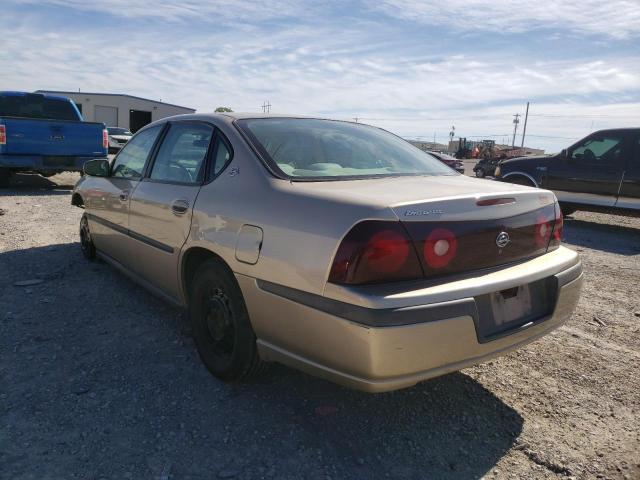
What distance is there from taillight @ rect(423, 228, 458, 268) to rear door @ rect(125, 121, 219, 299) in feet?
5.01

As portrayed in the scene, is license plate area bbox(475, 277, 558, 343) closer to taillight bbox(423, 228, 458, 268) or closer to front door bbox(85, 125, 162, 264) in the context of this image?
taillight bbox(423, 228, 458, 268)

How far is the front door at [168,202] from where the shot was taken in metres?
3.11

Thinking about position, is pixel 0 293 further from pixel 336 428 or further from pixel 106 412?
pixel 336 428

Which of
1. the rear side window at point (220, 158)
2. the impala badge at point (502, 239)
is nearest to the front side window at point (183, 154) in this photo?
the rear side window at point (220, 158)

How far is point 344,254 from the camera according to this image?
6.75 ft

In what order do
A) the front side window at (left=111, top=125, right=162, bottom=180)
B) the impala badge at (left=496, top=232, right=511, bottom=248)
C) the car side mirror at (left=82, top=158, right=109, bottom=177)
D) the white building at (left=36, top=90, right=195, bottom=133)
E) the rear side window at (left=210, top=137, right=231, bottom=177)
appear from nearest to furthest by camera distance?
the impala badge at (left=496, top=232, right=511, bottom=248) → the rear side window at (left=210, top=137, right=231, bottom=177) → the front side window at (left=111, top=125, right=162, bottom=180) → the car side mirror at (left=82, top=158, right=109, bottom=177) → the white building at (left=36, top=90, right=195, bottom=133)

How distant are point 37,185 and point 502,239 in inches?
464

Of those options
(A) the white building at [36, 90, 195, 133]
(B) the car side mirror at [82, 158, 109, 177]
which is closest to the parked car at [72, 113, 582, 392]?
(B) the car side mirror at [82, 158, 109, 177]

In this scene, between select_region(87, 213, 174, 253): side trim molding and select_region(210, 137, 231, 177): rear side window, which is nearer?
select_region(210, 137, 231, 177): rear side window

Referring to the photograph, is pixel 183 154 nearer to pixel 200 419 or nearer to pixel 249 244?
pixel 249 244

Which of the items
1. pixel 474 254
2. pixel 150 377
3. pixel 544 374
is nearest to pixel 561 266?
pixel 474 254

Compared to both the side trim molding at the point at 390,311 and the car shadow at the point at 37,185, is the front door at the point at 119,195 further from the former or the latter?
the car shadow at the point at 37,185

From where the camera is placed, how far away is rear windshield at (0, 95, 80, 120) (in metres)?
10.6

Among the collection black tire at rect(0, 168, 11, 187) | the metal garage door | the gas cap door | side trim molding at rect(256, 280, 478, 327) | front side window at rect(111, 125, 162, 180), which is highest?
the metal garage door
